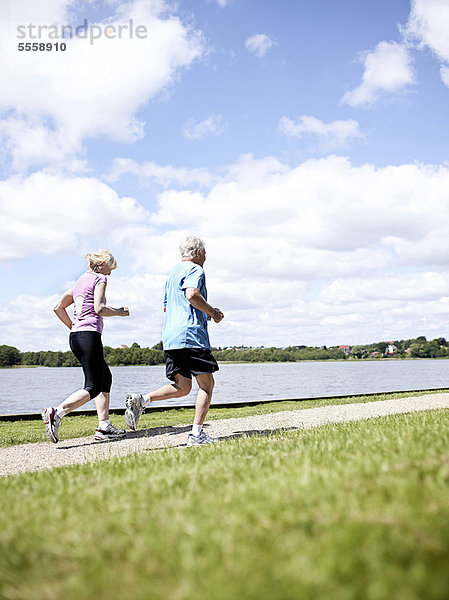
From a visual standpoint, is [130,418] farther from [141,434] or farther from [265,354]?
[265,354]

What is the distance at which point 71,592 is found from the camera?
6.48 ft

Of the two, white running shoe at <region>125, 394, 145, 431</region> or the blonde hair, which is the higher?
the blonde hair

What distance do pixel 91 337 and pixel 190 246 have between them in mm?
1949

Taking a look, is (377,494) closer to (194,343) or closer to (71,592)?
(71,592)

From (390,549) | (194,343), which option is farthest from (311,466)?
(194,343)

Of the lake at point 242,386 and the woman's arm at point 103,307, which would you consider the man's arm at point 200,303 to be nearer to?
the woman's arm at point 103,307

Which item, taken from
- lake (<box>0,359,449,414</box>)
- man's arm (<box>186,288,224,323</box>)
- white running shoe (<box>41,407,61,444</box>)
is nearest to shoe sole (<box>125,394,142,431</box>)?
white running shoe (<box>41,407,61,444</box>)

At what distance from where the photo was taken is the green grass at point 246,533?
1862mm

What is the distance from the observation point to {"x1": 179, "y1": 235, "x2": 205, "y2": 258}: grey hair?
6.71 metres

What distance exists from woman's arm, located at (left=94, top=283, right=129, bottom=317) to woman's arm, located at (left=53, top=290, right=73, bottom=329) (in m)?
0.62

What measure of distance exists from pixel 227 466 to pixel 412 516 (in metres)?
1.79

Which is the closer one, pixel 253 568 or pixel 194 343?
pixel 253 568

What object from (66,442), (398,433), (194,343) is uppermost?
(194,343)

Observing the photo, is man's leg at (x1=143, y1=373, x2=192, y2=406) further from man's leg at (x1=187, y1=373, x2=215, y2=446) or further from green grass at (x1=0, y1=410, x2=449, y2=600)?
green grass at (x1=0, y1=410, x2=449, y2=600)
